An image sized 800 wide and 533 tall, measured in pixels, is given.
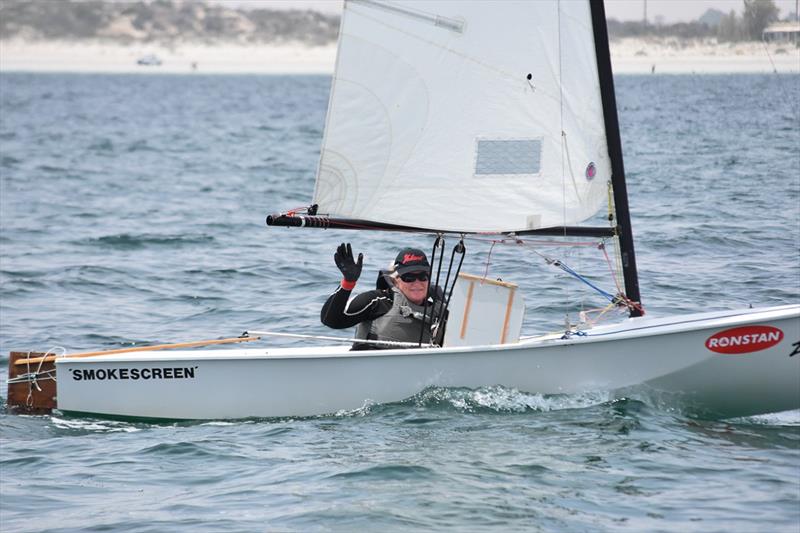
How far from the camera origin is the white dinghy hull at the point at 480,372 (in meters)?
8.26

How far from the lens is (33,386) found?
9258mm

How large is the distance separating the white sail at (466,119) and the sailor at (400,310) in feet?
1.32

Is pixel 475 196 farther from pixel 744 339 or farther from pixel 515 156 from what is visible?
pixel 744 339

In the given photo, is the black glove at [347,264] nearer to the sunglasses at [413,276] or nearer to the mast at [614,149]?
the sunglasses at [413,276]

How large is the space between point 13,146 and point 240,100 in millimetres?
37458

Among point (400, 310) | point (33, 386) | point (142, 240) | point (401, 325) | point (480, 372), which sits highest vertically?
point (400, 310)

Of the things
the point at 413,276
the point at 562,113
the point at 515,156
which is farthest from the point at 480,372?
the point at 562,113

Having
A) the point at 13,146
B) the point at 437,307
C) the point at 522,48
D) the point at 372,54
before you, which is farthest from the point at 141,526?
the point at 13,146

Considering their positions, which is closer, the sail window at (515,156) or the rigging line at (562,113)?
the rigging line at (562,113)

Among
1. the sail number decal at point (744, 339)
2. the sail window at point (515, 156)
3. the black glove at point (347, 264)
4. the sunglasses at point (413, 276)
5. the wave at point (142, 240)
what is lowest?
the wave at point (142, 240)

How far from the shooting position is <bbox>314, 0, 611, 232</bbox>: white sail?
859cm

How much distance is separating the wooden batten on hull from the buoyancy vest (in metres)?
2.41

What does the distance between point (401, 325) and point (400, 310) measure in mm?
120

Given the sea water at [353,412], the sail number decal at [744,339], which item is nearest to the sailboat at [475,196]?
the sail number decal at [744,339]
